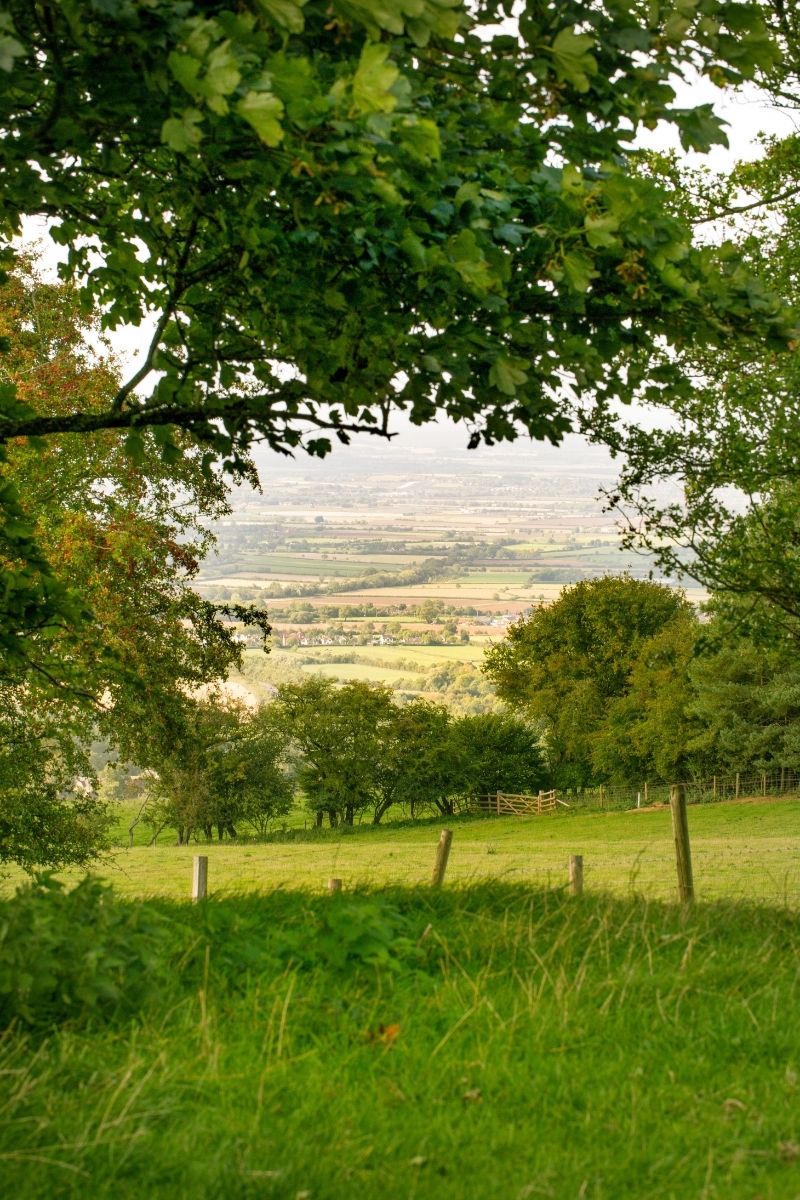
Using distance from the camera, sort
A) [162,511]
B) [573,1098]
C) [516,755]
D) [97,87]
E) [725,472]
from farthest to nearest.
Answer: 1. [516,755]
2. [162,511]
3. [725,472]
4. [97,87]
5. [573,1098]

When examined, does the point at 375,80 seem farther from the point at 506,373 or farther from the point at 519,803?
the point at 519,803

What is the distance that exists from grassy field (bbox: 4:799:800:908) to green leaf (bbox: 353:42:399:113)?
13.7m

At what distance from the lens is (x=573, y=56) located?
5168 mm

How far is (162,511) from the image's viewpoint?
22.4 meters

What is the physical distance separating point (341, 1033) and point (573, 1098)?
1.04m

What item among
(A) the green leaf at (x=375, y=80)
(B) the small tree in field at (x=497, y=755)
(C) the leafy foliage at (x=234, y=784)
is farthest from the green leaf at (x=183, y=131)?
(B) the small tree in field at (x=497, y=755)

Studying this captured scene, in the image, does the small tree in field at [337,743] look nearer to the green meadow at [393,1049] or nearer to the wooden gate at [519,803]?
the wooden gate at [519,803]

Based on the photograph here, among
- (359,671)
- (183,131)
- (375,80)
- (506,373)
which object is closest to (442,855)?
(506,373)

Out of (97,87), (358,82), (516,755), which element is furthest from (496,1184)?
(516,755)

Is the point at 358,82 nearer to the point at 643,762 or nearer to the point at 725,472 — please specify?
the point at 725,472

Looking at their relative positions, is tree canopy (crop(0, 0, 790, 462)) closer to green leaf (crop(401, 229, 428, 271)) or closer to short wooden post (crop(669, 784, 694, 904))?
green leaf (crop(401, 229, 428, 271))

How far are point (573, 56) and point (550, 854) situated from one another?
104 feet

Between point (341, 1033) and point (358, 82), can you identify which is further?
point (341, 1033)

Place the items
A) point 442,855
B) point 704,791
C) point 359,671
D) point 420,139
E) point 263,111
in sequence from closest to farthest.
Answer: point 263,111, point 420,139, point 442,855, point 704,791, point 359,671
